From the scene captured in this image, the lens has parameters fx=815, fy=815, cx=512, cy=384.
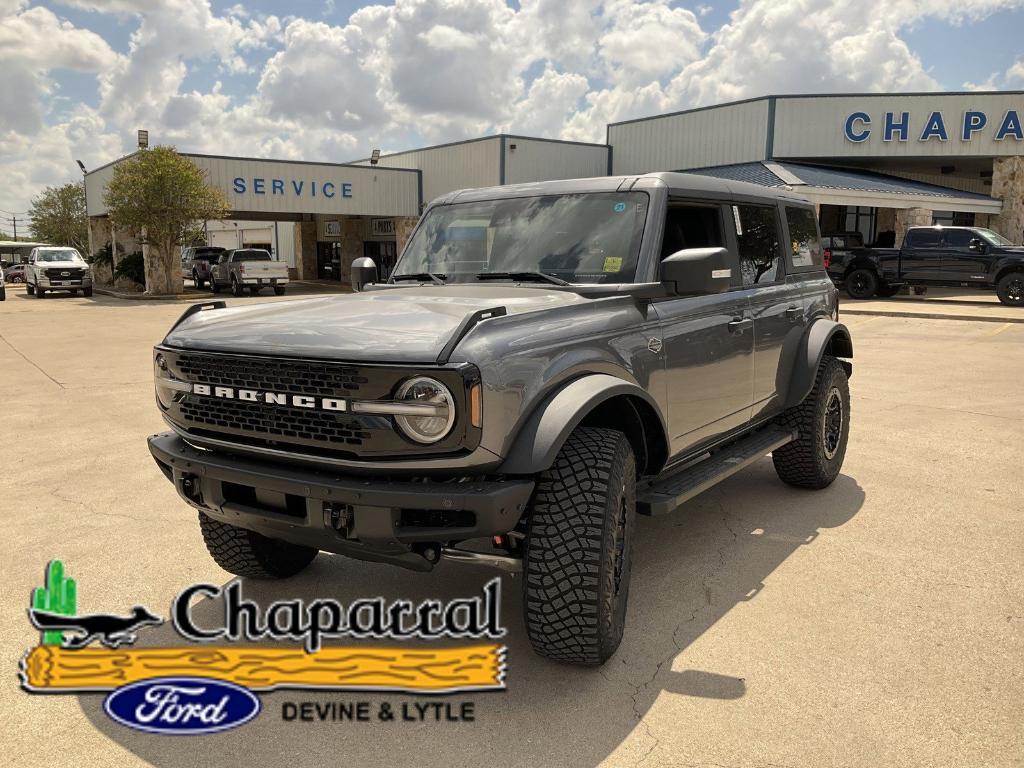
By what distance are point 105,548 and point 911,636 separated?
13.1ft

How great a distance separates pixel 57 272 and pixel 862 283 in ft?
90.1

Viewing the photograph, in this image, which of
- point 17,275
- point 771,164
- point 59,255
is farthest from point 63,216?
point 771,164

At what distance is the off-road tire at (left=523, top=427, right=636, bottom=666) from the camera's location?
2873 millimetres

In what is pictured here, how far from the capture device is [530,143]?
32.6m

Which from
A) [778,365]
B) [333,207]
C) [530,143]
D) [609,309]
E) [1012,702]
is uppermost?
[530,143]

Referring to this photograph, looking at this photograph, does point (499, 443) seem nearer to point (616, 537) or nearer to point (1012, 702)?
point (616, 537)

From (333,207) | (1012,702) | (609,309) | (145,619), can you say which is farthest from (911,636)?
(333,207)

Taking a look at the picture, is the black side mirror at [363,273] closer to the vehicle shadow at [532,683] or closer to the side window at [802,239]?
the vehicle shadow at [532,683]

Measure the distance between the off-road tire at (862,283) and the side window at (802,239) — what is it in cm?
1923

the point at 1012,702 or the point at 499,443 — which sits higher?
the point at 499,443

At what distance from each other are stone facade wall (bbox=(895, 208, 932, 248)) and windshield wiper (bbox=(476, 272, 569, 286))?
92.9 feet

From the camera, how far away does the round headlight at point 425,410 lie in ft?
8.69

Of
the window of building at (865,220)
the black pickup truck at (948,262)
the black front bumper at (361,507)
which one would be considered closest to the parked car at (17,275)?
the window of building at (865,220)

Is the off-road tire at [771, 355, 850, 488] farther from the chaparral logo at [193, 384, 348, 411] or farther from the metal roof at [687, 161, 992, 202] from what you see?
the metal roof at [687, 161, 992, 202]
